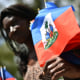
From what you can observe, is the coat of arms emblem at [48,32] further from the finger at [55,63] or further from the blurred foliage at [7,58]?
the blurred foliage at [7,58]

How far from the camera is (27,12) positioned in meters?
2.61

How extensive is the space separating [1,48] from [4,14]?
821 cm

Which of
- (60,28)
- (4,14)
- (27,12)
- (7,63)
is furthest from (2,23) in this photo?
(7,63)

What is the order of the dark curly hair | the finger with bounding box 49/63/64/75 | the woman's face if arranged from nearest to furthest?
the finger with bounding box 49/63/64/75 → the woman's face → the dark curly hair

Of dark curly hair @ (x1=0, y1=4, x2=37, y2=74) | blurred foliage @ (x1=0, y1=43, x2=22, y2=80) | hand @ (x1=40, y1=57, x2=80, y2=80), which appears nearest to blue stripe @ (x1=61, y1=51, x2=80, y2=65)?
hand @ (x1=40, y1=57, x2=80, y2=80)

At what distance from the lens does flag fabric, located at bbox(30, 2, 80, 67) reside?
171cm

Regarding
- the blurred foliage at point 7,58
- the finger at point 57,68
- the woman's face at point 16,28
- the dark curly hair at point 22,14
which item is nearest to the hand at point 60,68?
the finger at point 57,68

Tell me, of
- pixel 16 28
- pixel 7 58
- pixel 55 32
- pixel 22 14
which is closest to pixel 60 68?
pixel 55 32

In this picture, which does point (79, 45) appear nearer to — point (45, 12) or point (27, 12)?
point (45, 12)

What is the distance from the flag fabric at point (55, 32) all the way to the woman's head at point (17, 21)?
0.34 metres

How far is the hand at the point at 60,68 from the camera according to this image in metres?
1.67

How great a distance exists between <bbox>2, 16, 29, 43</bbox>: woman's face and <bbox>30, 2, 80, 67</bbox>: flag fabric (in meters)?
0.33

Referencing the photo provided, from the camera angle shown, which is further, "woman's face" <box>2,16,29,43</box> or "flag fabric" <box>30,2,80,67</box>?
"woman's face" <box>2,16,29,43</box>

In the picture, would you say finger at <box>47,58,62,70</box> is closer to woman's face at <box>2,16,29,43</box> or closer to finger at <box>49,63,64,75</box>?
finger at <box>49,63,64,75</box>
